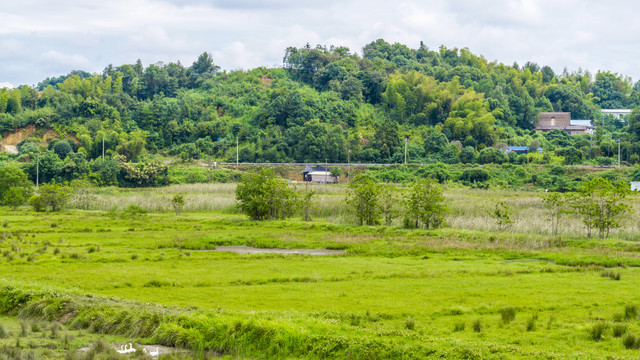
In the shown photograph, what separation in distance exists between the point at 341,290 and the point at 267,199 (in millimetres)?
21217

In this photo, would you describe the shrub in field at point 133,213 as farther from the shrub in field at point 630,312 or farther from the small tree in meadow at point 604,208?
the shrub in field at point 630,312

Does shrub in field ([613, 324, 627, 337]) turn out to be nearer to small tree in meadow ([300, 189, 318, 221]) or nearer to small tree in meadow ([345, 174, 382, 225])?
small tree in meadow ([345, 174, 382, 225])

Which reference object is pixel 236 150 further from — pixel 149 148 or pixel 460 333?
pixel 460 333

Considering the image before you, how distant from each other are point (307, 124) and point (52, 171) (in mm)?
31248

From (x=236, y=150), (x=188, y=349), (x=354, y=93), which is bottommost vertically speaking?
(x=188, y=349)

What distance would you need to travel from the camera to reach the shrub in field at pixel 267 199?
124 feet

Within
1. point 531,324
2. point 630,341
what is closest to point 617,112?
point 531,324

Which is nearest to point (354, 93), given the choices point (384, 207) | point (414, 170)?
point (414, 170)

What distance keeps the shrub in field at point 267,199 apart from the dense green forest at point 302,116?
29180mm

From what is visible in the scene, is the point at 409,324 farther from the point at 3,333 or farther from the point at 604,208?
the point at 604,208

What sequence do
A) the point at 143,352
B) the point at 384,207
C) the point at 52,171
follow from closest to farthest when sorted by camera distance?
1. the point at 143,352
2. the point at 384,207
3. the point at 52,171

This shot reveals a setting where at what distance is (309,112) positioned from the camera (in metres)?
→ 85.7

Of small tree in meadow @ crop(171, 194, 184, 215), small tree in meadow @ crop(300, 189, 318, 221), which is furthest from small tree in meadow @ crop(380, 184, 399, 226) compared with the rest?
small tree in meadow @ crop(171, 194, 184, 215)

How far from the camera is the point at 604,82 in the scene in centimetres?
13312
